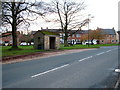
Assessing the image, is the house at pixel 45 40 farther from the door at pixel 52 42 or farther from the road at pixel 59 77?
the road at pixel 59 77

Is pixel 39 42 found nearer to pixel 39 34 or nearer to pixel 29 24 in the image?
pixel 39 34

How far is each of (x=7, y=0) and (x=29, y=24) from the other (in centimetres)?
523

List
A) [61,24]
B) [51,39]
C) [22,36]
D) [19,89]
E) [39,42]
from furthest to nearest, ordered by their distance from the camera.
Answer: [22,36] < [61,24] < [51,39] < [39,42] < [19,89]

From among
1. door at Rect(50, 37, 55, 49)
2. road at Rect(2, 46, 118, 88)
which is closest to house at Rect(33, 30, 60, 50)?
door at Rect(50, 37, 55, 49)

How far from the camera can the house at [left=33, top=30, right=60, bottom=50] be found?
31.3 meters

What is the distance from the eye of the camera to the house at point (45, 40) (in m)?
31.3

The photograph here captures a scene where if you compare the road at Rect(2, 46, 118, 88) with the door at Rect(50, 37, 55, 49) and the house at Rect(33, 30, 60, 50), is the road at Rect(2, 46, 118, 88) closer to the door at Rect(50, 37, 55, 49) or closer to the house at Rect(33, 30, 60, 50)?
the house at Rect(33, 30, 60, 50)

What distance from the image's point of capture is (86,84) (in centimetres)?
670

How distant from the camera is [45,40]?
103ft

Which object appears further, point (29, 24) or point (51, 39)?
point (51, 39)

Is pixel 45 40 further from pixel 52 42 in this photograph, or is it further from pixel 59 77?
pixel 59 77

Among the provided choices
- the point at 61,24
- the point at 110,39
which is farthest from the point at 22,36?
the point at 110,39

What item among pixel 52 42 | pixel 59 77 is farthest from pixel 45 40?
pixel 59 77

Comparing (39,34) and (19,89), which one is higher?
(39,34)
